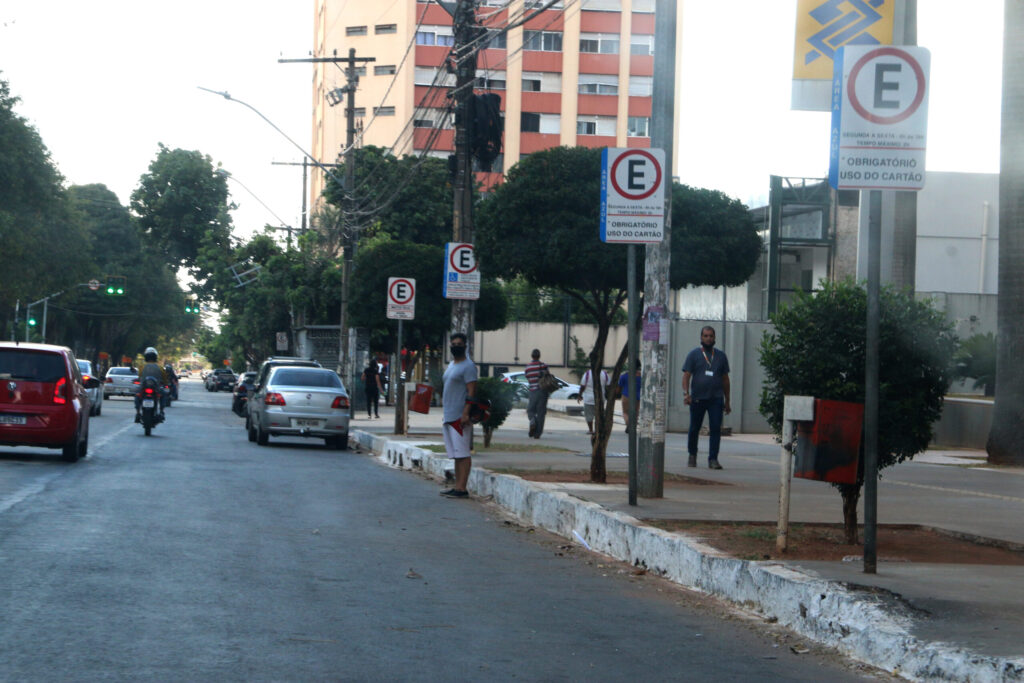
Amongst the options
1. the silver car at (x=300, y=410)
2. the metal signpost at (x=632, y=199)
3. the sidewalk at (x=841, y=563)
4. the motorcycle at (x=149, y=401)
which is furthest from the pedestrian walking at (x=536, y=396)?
the metal signpost at (x=632, y=199)

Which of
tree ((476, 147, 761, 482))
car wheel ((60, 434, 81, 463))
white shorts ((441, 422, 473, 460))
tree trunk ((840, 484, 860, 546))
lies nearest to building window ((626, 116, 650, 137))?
tree ((476, 147, 761, 482))

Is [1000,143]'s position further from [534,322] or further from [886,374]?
[534,322]

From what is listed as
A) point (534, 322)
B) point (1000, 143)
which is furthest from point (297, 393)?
point (534, 322)

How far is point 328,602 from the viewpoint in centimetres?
710

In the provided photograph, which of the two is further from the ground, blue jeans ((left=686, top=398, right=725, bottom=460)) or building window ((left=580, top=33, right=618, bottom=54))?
building window ((left=580, top=33, right=618, bottom=54))

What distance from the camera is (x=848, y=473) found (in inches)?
315

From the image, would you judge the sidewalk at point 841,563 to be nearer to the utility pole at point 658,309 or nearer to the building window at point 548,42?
the utility pole at point 658,309

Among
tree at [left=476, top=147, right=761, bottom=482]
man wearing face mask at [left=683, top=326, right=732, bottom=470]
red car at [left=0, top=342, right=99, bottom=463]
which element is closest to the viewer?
tree at [left=476, top=147, right=761, bottom=482]

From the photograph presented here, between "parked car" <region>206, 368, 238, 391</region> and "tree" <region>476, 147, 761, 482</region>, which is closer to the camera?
"tree" <region>476, 147, 761, 482</region>

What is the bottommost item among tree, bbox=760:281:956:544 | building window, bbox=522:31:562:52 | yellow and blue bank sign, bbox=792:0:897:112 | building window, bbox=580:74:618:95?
tree, bbox=760:281:956:544

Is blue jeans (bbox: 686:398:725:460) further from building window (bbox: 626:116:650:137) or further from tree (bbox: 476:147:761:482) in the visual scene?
building window (bbox: 626:116:650:137)

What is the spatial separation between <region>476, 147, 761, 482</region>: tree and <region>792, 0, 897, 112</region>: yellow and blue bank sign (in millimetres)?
3478

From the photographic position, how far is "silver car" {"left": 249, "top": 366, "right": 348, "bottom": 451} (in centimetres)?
2297

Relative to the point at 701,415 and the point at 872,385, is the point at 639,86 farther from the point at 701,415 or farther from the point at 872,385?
the point at 872,385
